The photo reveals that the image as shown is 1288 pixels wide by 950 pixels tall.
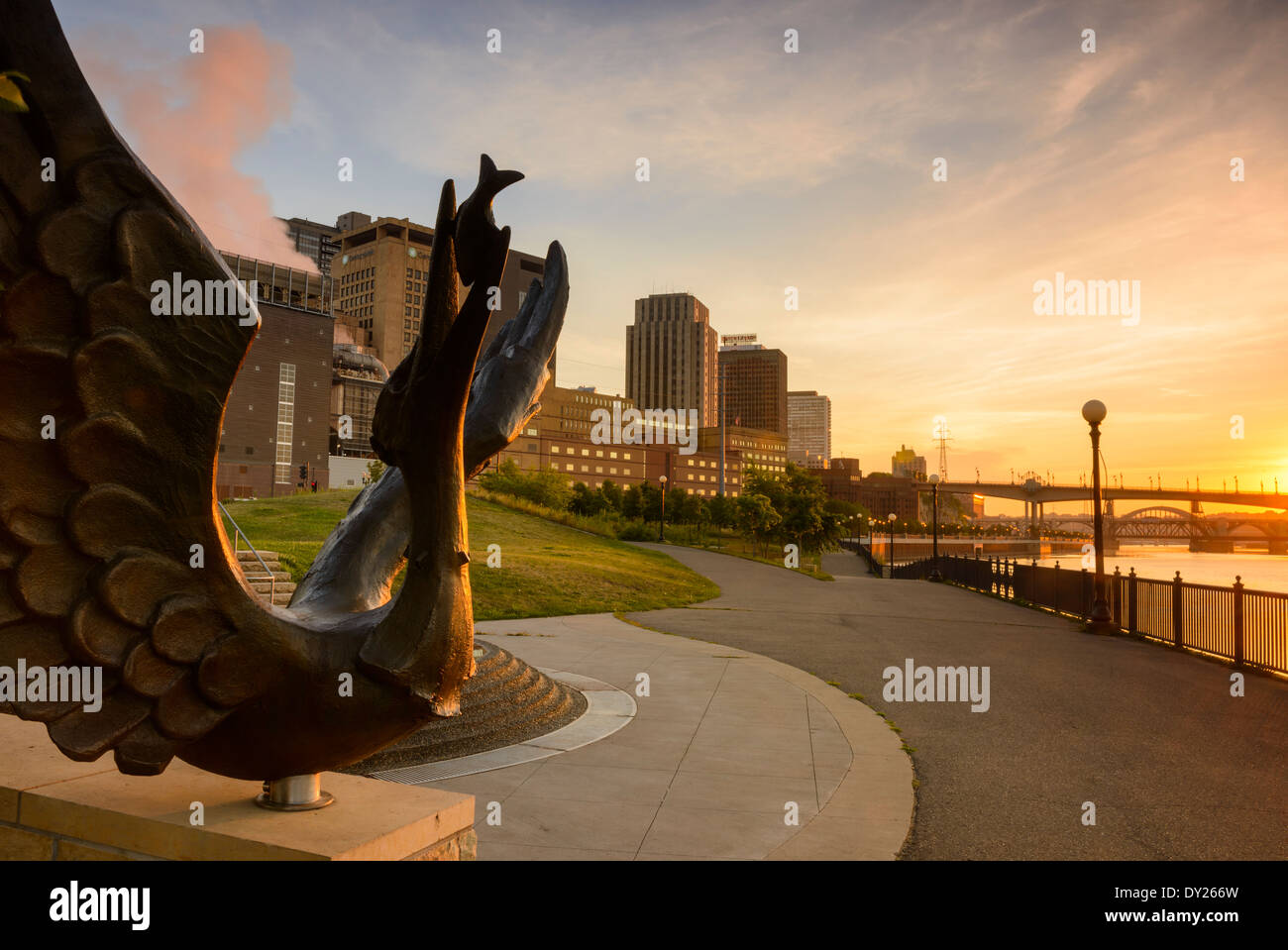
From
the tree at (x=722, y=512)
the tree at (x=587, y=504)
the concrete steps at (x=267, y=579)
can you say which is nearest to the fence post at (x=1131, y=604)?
the concrete steps at (x=267, y=579)

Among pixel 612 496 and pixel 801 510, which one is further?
pixel 612 496

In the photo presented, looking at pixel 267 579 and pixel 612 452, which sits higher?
pixel 612 452

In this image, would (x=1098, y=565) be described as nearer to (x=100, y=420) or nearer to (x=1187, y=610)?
(x=1187, y=610)

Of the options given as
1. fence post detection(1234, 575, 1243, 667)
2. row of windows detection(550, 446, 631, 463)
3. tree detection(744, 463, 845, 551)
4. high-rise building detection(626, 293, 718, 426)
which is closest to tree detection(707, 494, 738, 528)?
tree detection(744, 463, 845, 551)

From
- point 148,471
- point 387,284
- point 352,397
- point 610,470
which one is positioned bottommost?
point 148,471

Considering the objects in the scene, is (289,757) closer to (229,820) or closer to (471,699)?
(229,820)

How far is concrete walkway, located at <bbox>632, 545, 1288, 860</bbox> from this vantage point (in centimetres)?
577

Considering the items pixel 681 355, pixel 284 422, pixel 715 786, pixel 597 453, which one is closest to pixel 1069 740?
pixel 715 786

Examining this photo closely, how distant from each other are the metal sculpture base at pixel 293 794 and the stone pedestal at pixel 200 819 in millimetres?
52

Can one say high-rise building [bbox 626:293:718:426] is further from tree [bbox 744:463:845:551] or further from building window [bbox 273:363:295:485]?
tree [bbox 744:463:845:551]

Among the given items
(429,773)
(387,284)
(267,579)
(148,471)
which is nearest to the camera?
(148,471)

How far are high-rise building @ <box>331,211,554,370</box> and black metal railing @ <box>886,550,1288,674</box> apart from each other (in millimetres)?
102456

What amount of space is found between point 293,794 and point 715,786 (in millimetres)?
4026

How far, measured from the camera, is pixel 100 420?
240 centimetres
